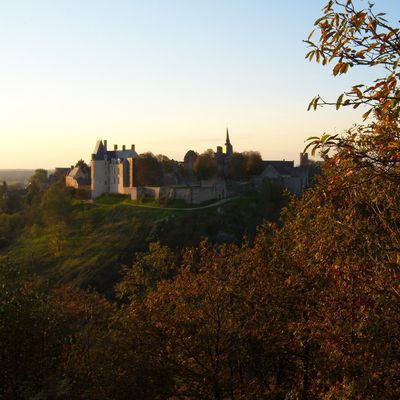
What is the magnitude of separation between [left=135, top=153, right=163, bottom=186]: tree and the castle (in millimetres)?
578

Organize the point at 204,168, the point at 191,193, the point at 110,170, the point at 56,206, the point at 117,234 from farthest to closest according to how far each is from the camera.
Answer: the point at 110,170 < the point at 204,168 < the point at 56,206 < the point at 191,193 < the point at 117,234

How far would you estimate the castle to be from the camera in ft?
294

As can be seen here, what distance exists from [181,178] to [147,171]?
10963mm

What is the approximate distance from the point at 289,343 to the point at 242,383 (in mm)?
3476

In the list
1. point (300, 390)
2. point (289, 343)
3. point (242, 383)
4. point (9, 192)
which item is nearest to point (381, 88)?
point (289, 343)

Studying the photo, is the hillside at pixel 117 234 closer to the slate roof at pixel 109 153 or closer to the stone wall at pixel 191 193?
the stone wall at pixel 191 193

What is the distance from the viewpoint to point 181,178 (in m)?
104

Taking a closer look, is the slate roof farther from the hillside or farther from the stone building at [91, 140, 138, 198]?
the hillside

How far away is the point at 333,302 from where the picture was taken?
1423 centimetres

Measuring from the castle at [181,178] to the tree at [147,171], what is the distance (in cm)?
58

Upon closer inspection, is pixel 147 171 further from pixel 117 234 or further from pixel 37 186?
pixel 37 186

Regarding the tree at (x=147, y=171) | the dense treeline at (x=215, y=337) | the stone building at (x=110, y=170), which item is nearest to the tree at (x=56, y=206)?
the stone building at (x=110, y=170)

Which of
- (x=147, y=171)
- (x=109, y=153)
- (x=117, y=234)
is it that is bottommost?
(x=117, y=234)

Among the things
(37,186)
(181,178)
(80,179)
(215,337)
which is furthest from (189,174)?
(215,337)
